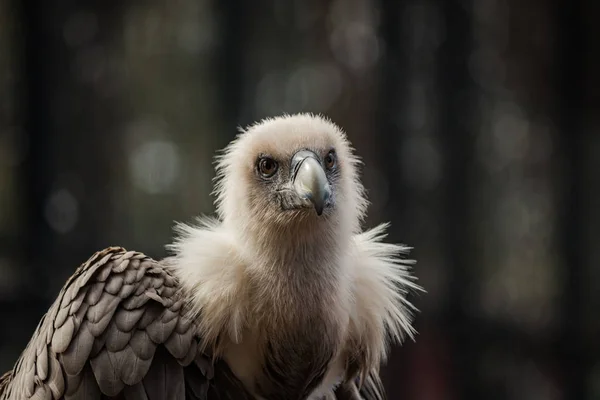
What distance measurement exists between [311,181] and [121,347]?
645mm

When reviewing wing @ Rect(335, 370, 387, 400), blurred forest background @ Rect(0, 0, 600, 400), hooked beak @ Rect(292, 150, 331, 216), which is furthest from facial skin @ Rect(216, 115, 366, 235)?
blurred forest background @ Rect(0, 0, 600, 400)

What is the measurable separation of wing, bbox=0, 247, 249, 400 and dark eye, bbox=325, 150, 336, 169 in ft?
1.81

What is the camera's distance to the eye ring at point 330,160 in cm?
224

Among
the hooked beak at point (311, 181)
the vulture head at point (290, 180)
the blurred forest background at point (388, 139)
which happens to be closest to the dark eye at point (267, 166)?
the vulture head at point (290, 180)

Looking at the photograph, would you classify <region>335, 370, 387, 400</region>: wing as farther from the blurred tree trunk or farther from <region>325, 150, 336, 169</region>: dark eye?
the blurred tree trunk

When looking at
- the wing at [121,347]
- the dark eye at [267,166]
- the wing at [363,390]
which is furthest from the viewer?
the wing at [363,390]

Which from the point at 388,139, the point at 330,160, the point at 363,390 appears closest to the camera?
the point at 330,160

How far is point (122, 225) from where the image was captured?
186 inches

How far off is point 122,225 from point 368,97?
167 cm

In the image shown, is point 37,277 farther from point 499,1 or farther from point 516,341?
point 499,1

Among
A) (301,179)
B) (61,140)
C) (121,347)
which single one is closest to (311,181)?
(301,179)

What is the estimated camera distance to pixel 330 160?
7.42 feet

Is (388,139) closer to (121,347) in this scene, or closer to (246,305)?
(246,305)

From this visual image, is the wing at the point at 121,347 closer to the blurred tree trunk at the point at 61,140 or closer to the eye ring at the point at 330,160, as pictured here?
the eye ring at the point at 330,160
